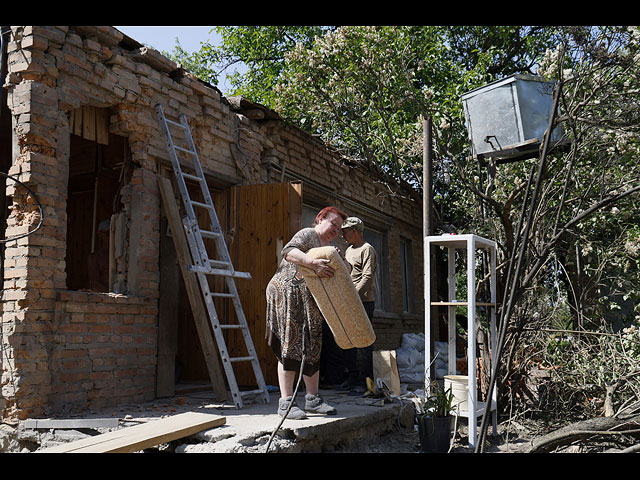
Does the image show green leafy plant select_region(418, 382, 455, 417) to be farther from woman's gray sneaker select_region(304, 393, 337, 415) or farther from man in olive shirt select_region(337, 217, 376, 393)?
man in olive shirt select_region(337, 217, 376, 393)

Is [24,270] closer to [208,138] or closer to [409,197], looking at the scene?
[208,138]

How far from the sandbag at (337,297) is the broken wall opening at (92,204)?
2.49 meters

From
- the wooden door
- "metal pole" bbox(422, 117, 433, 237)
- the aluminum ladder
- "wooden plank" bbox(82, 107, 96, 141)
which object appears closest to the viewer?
the aluminum ladder

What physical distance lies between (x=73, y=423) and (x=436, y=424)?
2.67m

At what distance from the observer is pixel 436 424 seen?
4574mm

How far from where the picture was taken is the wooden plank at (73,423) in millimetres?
4207

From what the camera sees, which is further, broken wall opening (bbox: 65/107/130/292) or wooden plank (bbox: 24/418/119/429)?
broken wall opening (bbox: 65/107/130/292)

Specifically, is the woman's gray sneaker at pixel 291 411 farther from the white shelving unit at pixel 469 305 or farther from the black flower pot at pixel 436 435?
the white shelving unit at pixel 469 305

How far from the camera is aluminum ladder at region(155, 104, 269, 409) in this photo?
515 centimetres

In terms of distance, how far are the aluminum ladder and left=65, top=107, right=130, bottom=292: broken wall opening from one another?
1.67ft

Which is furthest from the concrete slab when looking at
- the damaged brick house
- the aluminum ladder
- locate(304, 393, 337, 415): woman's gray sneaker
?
the damaged brick house

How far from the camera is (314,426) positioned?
409cm

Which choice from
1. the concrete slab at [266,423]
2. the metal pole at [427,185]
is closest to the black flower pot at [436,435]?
the concrete slab at [266,423]

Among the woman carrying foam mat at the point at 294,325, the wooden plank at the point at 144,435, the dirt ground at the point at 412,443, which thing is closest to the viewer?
the wooden plank at the point at 144,435
